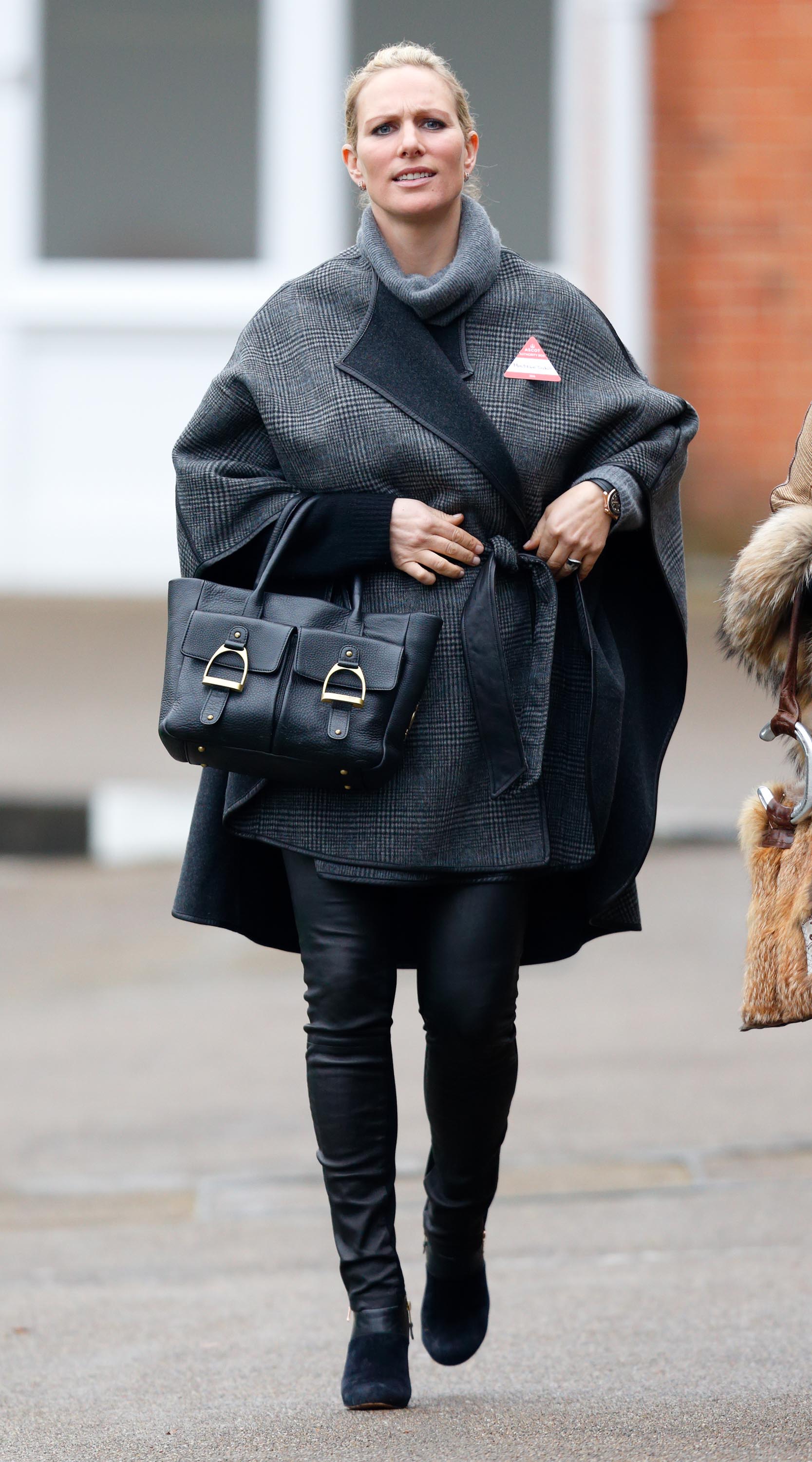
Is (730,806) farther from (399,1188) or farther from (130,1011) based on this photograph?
(399,1188)

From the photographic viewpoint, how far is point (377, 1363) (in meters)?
3.09

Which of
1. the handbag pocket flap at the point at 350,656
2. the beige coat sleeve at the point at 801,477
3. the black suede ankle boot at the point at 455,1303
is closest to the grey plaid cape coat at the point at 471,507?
the handbag pocket flap at the point at 350,656

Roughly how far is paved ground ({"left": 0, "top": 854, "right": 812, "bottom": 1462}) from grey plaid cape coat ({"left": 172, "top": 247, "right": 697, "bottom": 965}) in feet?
2.55

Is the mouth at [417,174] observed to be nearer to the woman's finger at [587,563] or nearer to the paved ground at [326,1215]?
the woman's finger at [587,563]

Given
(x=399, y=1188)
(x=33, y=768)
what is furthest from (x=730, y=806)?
(x=399, y=1188)

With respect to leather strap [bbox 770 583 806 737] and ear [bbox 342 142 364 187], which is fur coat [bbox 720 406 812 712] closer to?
leather strap [bbox 770 583 806 737]

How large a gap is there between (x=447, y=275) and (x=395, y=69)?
0.34m

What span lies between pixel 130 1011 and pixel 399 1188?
1.57m

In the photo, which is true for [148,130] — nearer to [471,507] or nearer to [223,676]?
Answer: [471,507]

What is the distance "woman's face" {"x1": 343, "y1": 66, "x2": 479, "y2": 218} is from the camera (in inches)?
125

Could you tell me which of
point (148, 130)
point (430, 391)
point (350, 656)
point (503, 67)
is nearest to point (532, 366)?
point (430, 391)

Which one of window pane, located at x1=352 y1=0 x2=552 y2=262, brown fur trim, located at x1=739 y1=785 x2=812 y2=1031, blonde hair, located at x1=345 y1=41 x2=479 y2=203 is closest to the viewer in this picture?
brown fur trim, located at x1=739 y1=785 x2=812 y2=1031

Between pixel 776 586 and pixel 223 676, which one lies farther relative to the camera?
pixel 223 676

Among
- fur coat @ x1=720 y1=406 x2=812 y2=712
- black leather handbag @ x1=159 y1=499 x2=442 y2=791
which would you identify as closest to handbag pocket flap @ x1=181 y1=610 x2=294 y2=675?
black leather handbag @ x1=159 y1=499 x2=442 y2=791
